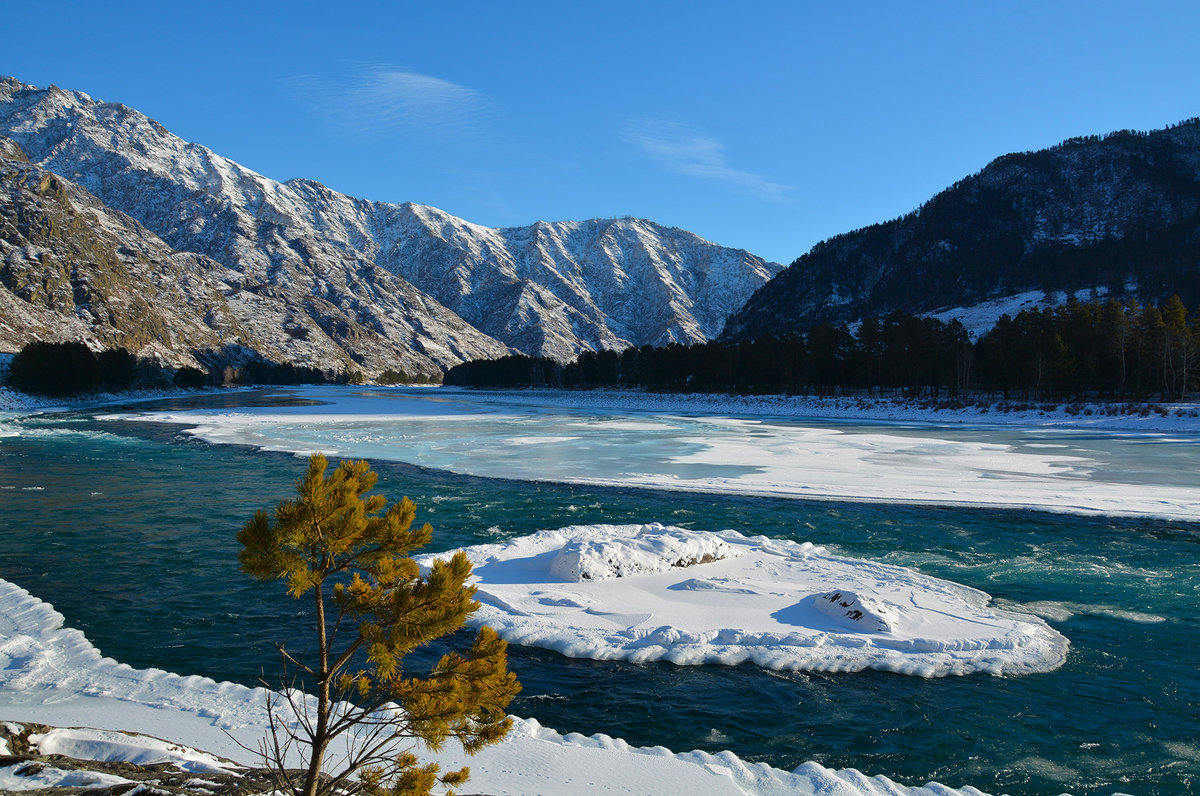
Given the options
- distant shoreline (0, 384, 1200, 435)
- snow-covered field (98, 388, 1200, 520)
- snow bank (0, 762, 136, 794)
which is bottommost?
snow-covered field (98, 388, 1200, 520)

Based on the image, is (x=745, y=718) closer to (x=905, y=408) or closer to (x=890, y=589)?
(x=890, y=589)

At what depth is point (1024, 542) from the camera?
1753 cm

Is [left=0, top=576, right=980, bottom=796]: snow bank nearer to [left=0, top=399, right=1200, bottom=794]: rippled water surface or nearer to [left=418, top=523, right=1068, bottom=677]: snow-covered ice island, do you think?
[left=0, top=399, right=1200, bottom=794]: rippled water surface

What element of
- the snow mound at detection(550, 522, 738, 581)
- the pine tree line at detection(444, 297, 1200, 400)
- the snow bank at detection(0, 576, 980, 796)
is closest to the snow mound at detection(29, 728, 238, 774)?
the snow bank at detection(0, 576, 980, 796)

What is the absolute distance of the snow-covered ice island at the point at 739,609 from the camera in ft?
34.0

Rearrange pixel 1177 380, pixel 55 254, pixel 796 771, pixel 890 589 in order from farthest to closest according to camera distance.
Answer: pixel 55 254 → pixel 1177 380 → pixel 890 589 → pixel 796 771

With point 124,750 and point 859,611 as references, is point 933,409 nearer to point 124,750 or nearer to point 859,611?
point 859,611

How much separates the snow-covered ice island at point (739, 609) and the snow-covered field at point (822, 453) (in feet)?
32.2

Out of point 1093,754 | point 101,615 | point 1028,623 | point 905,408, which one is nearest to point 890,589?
point 1028,623

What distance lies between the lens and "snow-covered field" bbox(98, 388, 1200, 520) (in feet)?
79.3

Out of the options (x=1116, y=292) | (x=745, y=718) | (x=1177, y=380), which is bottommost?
(x=745, y=718)

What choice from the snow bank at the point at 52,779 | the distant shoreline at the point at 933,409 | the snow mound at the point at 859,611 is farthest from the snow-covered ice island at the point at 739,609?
the distant shoreline at the point at 933,409

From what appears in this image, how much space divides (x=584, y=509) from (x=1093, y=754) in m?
15.5

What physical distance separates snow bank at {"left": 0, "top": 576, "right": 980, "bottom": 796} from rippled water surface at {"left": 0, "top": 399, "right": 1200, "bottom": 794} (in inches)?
23.1
